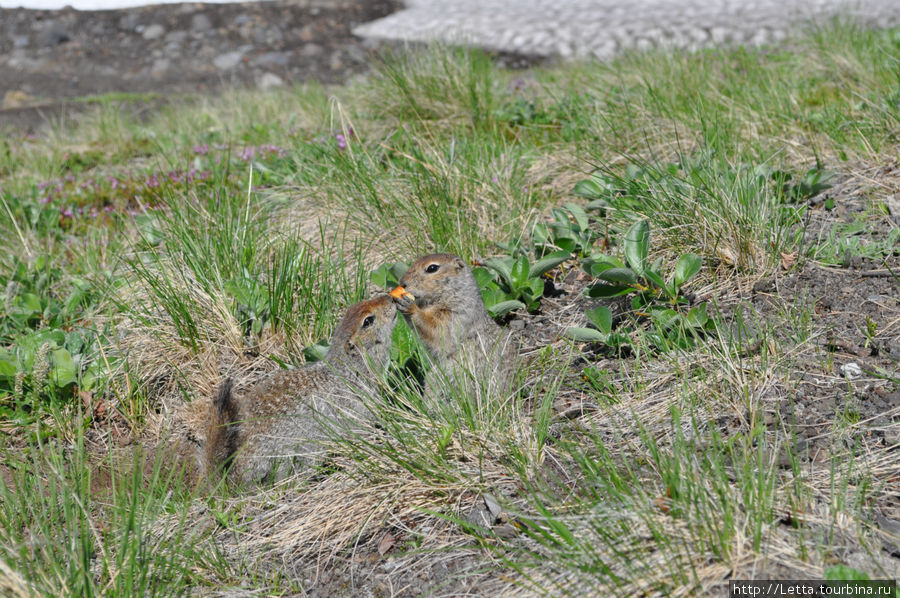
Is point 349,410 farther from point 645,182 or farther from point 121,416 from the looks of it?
point 645,182

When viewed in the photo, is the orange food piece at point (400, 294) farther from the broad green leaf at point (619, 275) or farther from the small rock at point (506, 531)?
the small rock at point (506, 531)

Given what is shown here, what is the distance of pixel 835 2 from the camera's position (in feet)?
47.6

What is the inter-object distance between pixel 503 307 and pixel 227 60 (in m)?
13.4

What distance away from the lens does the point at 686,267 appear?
3.77 metres

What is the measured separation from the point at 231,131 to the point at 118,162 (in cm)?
137

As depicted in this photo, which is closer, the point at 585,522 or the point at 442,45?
the point at 585,522

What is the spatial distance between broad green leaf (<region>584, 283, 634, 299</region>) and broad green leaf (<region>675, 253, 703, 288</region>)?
254 millimetres

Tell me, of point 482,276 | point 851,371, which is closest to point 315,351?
point 482,276

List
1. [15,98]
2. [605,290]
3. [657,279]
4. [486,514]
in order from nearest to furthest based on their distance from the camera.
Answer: [486,514] < [657,279] < [605,290] < [15,98]

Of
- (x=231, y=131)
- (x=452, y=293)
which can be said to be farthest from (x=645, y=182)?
(x=231, y=131)

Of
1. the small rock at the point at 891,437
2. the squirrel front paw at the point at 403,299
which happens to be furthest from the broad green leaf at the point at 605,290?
the small rock at the point at 891,437

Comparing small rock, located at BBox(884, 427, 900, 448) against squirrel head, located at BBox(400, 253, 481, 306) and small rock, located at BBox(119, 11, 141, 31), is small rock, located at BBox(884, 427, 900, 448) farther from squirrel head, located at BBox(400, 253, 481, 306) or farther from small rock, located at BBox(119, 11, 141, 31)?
small rock, located at BBox(119, 11, 141, 31)

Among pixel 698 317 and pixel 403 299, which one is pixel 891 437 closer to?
pixel 698 317

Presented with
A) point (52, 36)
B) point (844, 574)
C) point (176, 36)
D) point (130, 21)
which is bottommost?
point (844, 574)
